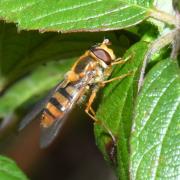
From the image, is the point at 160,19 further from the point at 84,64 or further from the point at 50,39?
the point at 50,39

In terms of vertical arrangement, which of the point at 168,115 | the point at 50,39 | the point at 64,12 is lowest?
the point at 168,115

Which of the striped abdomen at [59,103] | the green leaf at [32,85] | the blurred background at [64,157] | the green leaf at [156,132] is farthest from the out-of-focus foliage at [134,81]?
the blurred background at [64,157]

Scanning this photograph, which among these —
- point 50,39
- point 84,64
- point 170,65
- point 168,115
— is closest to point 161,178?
point 168,115

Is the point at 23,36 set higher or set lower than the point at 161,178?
higher

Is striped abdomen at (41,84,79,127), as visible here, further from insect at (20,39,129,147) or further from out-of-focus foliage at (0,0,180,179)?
out-of-focus foliage at (0,0,180,179)

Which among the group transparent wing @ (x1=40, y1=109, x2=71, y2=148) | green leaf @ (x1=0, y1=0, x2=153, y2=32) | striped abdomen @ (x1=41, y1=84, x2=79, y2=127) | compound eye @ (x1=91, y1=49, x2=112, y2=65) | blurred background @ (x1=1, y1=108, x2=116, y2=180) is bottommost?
blurred background @ (x1=1, y1=108, x2=116, y2=180)

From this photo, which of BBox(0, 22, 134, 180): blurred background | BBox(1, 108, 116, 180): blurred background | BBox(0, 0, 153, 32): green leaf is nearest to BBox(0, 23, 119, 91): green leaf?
BBox(0, 22, 134, 180): blurred background

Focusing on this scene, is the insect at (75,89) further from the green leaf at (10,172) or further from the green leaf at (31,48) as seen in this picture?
the green leaf at (10,172)
